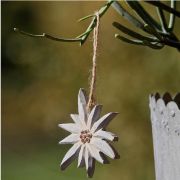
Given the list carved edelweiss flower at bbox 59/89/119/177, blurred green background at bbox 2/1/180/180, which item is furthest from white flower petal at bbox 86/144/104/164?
blurred green background at bbox 2/1/180/180

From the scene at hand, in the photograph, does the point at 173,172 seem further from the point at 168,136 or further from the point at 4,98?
the point at 4,98

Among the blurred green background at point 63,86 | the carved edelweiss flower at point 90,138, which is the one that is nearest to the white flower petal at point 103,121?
the carved edelweiss flower at point 90,138

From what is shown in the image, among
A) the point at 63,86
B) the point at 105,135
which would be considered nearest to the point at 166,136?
the point at 105,135

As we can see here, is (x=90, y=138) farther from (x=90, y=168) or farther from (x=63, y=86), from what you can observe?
(x=63, y=86)

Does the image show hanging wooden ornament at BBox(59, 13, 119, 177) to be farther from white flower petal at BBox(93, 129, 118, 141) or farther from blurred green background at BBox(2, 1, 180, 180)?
blurred green background at BBox(2, 1, 180, 180)

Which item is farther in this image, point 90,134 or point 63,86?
point 63,86

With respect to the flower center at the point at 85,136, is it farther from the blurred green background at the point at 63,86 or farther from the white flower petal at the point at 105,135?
the blurred green background at the point at 63,86
